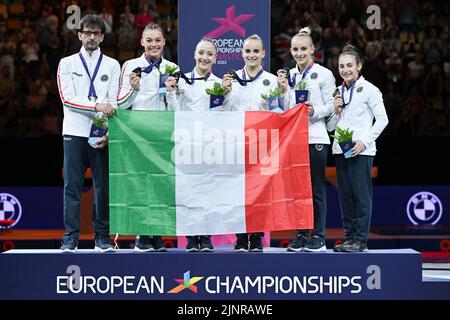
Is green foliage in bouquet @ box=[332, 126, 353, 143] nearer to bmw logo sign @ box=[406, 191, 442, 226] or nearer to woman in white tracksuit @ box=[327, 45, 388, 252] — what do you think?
woman in white tracksuit @ box=[327, 45, 388, 252]

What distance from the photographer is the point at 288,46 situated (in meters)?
14.8

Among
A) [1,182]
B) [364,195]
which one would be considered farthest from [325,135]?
[1,182]

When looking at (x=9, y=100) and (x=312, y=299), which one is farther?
(x=9, y=100)

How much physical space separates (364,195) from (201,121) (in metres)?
1.60

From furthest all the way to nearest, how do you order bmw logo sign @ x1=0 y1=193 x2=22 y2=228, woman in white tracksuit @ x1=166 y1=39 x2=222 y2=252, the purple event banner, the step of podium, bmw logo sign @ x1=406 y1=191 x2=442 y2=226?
bmw logo sign @ x1=406 y1=191 x2=442 y2=226, bmw logo sign @ x1=0 y1=193 x2=22 y2=228, the purple event banner, woman in white tracksuit @ x1=166 y1=39 x2=222 y2=252, the step of podium

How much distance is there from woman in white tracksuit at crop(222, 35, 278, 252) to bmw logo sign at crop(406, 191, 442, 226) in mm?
5135

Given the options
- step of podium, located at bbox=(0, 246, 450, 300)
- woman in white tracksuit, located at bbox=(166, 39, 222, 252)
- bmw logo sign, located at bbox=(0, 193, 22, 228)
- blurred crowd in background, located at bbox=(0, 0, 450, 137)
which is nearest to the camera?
step of podium, located at bbox=(0, 246, 450, 300)

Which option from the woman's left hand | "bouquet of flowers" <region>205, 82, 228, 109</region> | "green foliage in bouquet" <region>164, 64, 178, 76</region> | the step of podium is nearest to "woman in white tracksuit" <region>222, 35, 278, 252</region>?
"bouquet of flowers" <region>205, 82, 228, 109</region>

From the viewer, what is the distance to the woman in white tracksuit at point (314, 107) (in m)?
8.25

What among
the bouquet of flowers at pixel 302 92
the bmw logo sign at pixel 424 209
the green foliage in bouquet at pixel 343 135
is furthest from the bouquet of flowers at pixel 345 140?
the bmw logo sign at pixel 424 209

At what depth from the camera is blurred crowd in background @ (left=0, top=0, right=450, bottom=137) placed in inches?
558

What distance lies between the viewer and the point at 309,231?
334 inches

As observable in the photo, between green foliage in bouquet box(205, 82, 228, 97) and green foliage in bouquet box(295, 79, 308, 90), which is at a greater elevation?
green foliage in bouquet box(295, 79, 308, 90)
